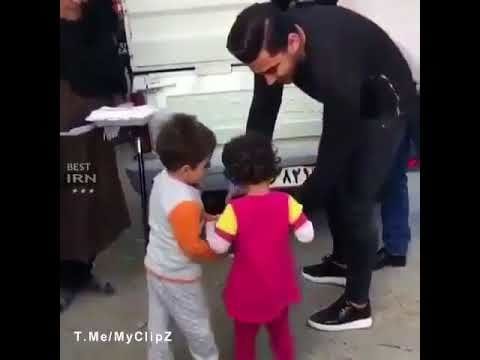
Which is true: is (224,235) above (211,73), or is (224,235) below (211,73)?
below

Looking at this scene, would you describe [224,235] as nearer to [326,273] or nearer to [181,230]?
[181,230]

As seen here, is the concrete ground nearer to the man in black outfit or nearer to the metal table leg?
the man in black outfit

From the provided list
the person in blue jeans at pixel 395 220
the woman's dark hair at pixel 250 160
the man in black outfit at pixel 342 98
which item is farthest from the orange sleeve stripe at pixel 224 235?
the person in blue jeans at pixel 395 220

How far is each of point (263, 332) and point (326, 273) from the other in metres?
0.46

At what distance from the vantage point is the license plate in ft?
8.19

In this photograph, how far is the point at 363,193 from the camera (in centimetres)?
195

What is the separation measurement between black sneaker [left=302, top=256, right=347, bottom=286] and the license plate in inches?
12.8

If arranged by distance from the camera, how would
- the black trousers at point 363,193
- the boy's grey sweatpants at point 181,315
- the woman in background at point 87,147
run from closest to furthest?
the boy's grey sweatpants at point 181,315 → the black trousers at point 363,193 → the woman in background at point 87,147

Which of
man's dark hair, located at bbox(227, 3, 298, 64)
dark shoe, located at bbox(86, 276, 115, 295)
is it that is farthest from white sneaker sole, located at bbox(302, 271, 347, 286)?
man's dark hair, located at bbox(227, 3, 298, 64)

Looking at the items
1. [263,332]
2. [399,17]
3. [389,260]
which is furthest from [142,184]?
[399,17]

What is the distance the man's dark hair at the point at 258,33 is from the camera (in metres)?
1.65

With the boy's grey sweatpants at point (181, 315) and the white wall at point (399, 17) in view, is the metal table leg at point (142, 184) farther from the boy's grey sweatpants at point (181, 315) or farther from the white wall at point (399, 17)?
the white wall at point (399, 17)
